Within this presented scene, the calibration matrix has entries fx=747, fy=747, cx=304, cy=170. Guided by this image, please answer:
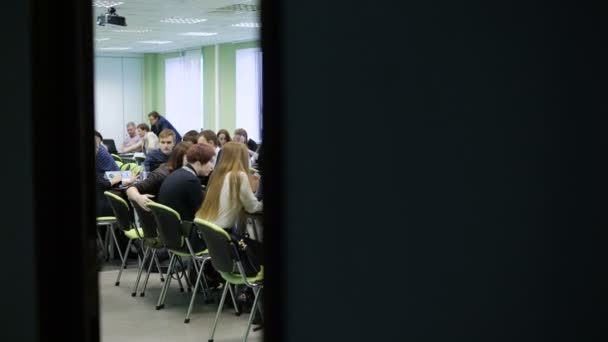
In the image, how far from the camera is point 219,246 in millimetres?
4312

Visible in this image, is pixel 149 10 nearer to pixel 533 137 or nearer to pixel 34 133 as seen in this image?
pixel 34 133

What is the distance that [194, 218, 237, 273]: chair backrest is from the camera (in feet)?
14.0

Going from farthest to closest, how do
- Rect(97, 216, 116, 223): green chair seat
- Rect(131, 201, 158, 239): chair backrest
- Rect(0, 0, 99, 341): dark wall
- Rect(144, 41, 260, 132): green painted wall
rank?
Rect(144, 41, 260, 132): green painted wall < Rect(97, 216, 116, 223): green chair seat < Rect(131, 201, 158, 239): chair backrest < Rect(0, 0, 99, 341): dark wall

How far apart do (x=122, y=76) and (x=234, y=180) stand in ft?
48.3

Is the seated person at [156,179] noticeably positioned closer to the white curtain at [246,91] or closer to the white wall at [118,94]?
the white curtain at [246,91]

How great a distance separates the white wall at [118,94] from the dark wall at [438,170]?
17477 millimetres

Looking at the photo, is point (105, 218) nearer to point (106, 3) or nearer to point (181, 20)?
point (106, 3)

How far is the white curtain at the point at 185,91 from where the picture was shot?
54.0 ft

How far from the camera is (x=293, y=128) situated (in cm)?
159

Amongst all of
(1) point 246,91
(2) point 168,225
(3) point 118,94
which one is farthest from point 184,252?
(3) point 118,94

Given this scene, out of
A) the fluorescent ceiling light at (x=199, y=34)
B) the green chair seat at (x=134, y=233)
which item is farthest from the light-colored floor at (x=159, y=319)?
the fluorescent ceiling light at (x=199, y=34)

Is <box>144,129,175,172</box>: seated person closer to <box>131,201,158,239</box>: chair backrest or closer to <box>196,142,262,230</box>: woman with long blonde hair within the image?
<box>131,201,158,239</box>: chair backrest

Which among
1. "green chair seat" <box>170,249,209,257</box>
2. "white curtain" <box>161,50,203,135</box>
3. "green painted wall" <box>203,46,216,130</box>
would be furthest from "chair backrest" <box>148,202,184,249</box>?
"white curtain" <box>161,50,203,135</box>

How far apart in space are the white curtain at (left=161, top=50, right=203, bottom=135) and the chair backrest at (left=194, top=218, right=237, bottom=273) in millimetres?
12202
